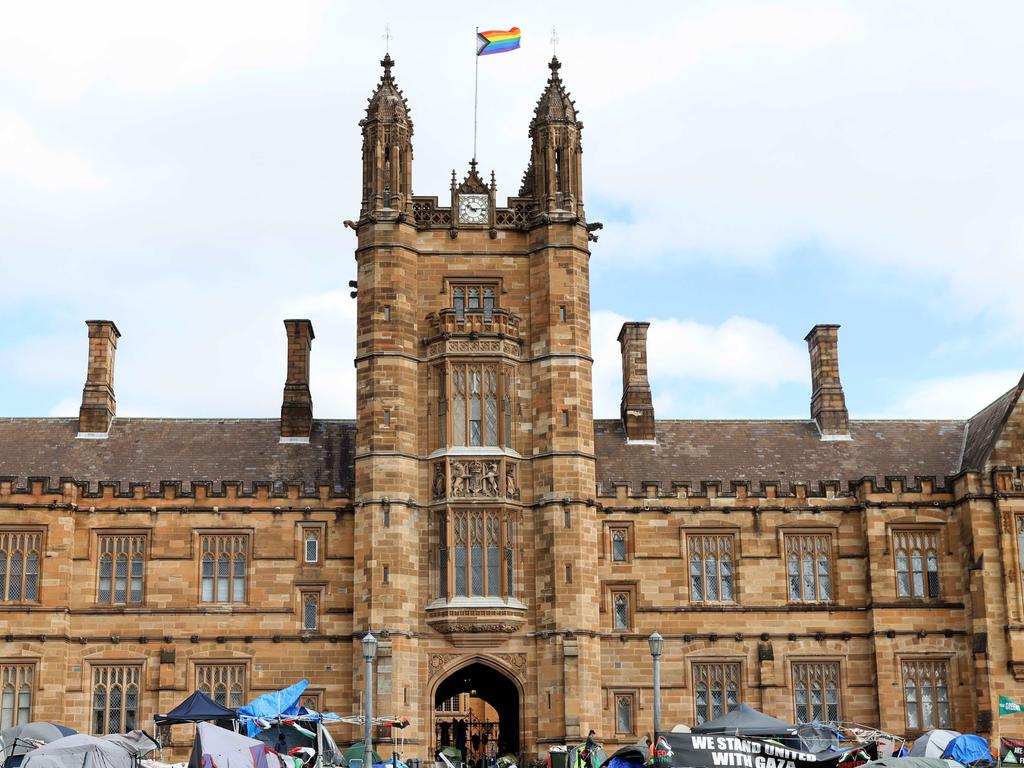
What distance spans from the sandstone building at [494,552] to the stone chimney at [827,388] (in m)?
2.90

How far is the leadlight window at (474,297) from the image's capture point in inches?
1797

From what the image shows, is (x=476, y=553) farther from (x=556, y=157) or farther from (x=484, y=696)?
(x=556, y=157)

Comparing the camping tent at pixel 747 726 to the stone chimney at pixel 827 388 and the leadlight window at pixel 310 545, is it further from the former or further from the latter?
the stone chimney at pixel 827 388

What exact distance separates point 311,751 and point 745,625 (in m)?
17.6

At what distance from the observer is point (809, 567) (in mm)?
45688

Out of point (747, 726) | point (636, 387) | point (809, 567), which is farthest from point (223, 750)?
point (636, 387)

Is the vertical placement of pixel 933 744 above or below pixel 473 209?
below

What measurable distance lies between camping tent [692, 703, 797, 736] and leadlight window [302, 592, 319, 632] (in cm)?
1697

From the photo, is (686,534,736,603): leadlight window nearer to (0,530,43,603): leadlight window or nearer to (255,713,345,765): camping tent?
(255,713,345,765): camping tent

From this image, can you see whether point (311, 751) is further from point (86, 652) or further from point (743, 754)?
point (86, 652)

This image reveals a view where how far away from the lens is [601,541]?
Result: 45.2m

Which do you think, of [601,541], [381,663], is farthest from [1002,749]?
[381,663]

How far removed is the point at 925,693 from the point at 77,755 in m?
27.8

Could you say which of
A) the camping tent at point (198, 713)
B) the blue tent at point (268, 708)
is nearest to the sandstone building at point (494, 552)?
the blue tent at point (268, 708)
